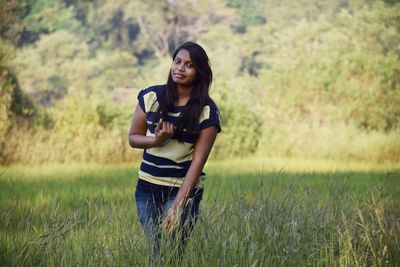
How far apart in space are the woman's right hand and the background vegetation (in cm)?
915

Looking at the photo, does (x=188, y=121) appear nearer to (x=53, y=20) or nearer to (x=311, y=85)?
(x=311, y=85)

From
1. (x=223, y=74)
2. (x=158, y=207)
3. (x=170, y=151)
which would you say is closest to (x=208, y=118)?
(x=170, y=151)

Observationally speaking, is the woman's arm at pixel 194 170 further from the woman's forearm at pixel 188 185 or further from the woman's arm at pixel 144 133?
the woman's arm at pixel 144 133

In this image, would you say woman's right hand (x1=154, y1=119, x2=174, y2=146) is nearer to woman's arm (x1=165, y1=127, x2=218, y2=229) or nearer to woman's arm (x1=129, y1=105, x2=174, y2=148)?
woman's arm (x1=129, y1=105, x2=174, y2=148)

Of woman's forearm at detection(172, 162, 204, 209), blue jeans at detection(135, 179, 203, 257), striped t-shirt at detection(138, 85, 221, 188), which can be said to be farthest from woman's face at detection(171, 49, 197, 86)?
blue jeans at detection(135, 179, 203, 257)

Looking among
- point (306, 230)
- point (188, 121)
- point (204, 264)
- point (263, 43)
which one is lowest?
point (263, 43)

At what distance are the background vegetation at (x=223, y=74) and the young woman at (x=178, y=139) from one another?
29.3 ft

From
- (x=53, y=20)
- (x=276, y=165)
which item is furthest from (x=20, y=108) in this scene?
(x=53, y=20)

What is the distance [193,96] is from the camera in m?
3.51

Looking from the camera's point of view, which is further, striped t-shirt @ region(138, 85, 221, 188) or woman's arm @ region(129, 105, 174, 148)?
striped t-shirt @ region(138, 85, 221, 188)

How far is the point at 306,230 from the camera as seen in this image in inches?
164

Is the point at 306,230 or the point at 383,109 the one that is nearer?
the point at 306,230

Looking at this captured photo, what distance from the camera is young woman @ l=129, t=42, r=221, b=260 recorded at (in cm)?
344

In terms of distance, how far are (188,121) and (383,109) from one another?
1615 cm
